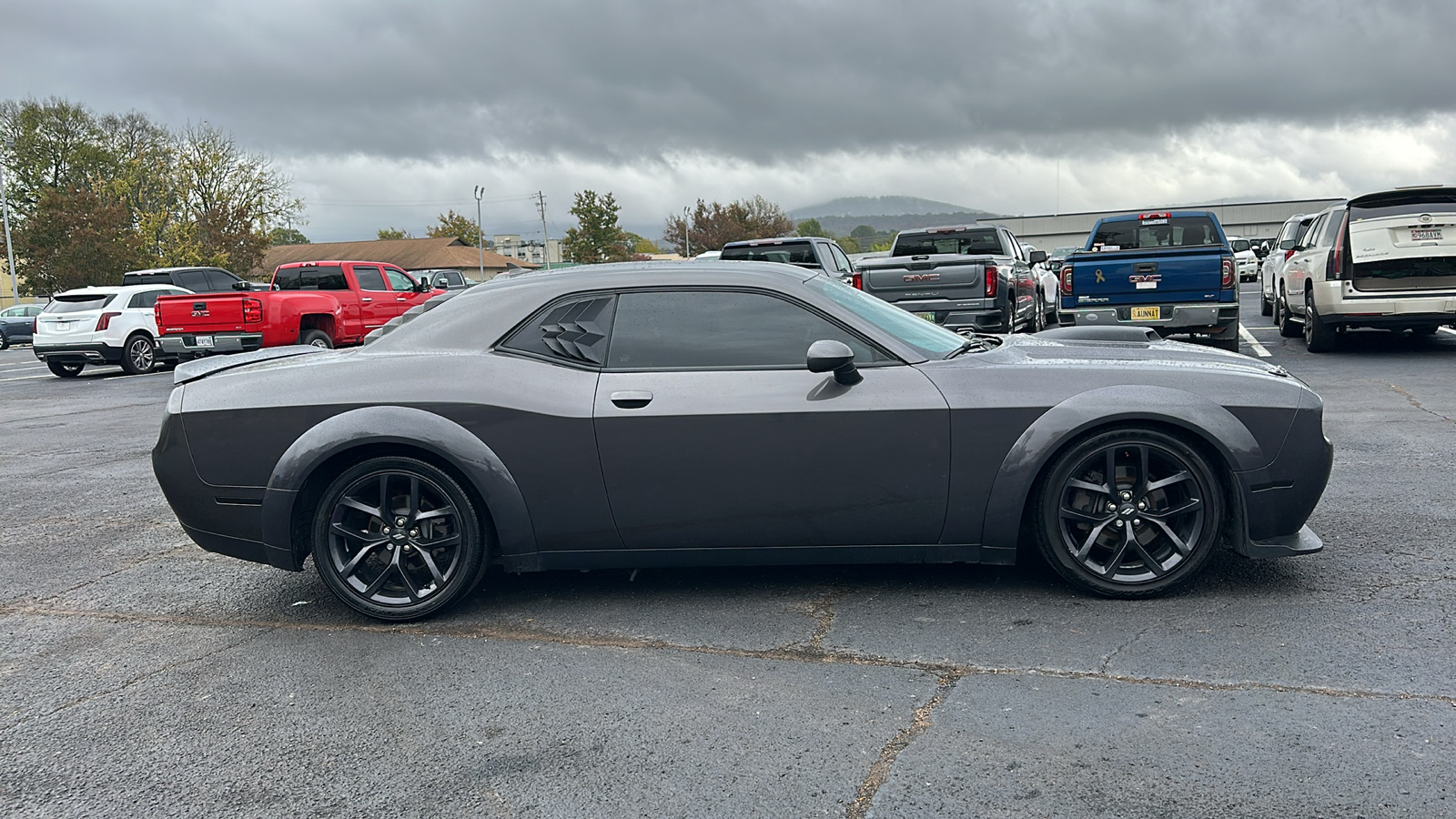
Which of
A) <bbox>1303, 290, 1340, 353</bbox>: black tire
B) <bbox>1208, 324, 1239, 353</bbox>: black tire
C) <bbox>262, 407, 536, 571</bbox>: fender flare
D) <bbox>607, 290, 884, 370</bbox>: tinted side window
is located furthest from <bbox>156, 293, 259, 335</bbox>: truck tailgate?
<bbox>1303, 290, 1340, 353</bbox>: black tire

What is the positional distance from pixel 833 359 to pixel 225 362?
2.79 metres

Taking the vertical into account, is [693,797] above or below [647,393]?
below

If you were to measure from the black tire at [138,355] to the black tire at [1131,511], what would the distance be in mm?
18958

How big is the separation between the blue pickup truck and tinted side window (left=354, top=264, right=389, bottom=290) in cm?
1324

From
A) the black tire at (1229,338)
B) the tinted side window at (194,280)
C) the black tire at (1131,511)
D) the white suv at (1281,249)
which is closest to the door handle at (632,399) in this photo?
the black tire at (1131,511)

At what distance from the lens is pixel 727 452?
4344 mm

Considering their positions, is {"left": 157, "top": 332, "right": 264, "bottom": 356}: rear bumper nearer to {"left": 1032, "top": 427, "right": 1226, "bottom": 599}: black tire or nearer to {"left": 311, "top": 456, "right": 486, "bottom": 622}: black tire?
{"left": 311, "top": 456, "right": 486, "bottom": 622}: black tire

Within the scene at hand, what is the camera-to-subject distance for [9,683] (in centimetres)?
403

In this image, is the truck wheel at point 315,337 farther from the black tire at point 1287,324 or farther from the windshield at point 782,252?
the black tire at point 1287,324

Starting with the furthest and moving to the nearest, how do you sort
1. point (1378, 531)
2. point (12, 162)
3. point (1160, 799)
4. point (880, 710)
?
1. point (12, 162)
2. point (1378, 531)
3. point (880, 710)
4. point (1160, 799)

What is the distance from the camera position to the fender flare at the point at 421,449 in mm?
4402

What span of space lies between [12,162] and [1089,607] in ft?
259

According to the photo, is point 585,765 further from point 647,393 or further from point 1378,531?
point 1378,531

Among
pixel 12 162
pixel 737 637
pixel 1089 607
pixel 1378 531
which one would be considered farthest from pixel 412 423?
pixel 12 162
